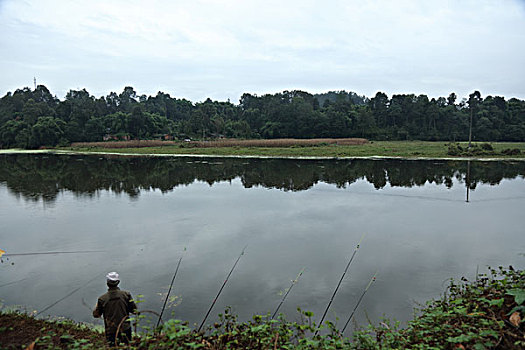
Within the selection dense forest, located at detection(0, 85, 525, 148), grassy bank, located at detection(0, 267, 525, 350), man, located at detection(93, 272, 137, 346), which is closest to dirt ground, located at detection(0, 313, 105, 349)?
grassy bank, located at detection(0, 267, 525, 350)

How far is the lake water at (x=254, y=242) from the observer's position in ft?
25.5

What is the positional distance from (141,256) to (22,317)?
3.92 metres

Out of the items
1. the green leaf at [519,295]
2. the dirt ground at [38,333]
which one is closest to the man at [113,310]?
the dirt ground at [38,333]

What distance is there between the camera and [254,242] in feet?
37.6

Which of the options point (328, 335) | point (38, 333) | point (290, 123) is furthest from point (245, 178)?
point (290, 123)

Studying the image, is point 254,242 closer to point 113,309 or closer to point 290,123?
point 113,309

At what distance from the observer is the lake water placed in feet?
25.5

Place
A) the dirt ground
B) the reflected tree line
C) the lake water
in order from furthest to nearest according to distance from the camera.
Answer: the reflected tree line
the lake water
the dirt ground

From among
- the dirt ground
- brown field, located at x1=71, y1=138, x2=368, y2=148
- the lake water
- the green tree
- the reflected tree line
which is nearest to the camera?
the dirt ground

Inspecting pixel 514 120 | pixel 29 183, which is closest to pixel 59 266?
pixel 29 183

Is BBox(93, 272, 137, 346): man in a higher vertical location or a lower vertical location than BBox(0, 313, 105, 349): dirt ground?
higher

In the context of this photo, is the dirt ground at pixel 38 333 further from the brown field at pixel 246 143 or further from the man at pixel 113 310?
the brown field at pixel 246 143

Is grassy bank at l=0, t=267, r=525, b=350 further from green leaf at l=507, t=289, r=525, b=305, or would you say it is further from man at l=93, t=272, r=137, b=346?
man at l=93, t=272, r=137, b=346

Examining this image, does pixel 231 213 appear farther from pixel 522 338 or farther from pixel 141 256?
pixel 522 338
